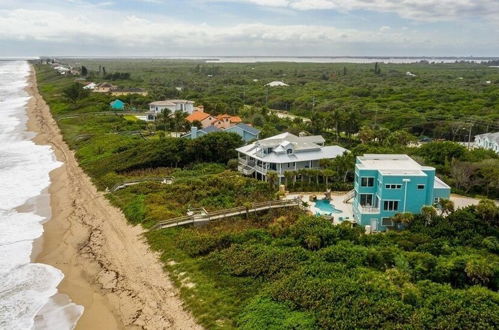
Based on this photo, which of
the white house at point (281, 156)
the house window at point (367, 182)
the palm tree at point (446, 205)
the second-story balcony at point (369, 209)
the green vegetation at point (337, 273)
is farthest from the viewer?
the white house at point (281, 156)

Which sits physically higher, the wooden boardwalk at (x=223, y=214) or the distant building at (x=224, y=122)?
the distant building at (x=224, y=122)

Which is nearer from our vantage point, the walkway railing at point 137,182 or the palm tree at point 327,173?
the palm tree at point 327,173

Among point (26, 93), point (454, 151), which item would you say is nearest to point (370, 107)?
point (454, 151)

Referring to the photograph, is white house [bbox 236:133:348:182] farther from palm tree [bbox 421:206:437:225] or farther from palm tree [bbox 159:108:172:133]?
palm tree [bbox 159:108:172:133]

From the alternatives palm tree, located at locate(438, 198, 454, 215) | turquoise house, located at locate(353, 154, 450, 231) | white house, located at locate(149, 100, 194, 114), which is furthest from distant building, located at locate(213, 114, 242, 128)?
palm tree, located at locate(438, 198, 454, 215)

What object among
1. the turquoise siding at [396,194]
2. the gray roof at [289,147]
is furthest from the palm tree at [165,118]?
the turquoise siding at [396,194]

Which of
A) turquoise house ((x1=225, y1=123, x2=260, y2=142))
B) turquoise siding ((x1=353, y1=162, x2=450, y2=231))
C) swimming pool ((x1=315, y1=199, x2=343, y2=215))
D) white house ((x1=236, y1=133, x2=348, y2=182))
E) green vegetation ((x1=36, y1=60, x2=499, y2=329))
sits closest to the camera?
green vegetation ((x1=36, y1=60, x2=499, y2=329))

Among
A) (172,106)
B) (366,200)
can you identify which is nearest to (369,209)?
(366,200)

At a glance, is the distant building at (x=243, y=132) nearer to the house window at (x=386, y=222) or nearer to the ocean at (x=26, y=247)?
the ocean at (x=26, y=247)
